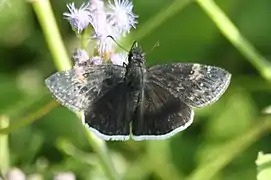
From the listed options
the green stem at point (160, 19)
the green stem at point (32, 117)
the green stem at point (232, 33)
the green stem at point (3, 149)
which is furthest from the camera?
the green stem at point (160, 19)

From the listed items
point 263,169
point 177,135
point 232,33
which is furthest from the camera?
point 177,135

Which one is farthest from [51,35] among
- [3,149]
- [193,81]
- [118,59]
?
[193,81]

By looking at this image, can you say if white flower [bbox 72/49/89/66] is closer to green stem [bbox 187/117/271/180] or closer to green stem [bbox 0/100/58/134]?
green stem [bbox 0/100/58/134]

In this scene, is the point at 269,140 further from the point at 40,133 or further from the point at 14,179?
the point at 14,179

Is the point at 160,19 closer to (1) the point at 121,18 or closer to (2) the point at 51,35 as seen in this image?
(2) the point at 51,35

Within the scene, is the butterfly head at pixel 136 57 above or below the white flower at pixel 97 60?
below

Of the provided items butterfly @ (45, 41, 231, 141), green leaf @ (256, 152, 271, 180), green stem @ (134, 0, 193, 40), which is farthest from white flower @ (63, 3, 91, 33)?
green stem @ (134, 0, 193, 40)

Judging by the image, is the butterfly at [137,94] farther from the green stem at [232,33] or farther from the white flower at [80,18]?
the green stem at [232,33]

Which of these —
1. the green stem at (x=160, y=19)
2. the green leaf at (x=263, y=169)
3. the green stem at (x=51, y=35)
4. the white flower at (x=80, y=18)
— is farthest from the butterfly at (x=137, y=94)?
the green stem at (x=160, y=19)
